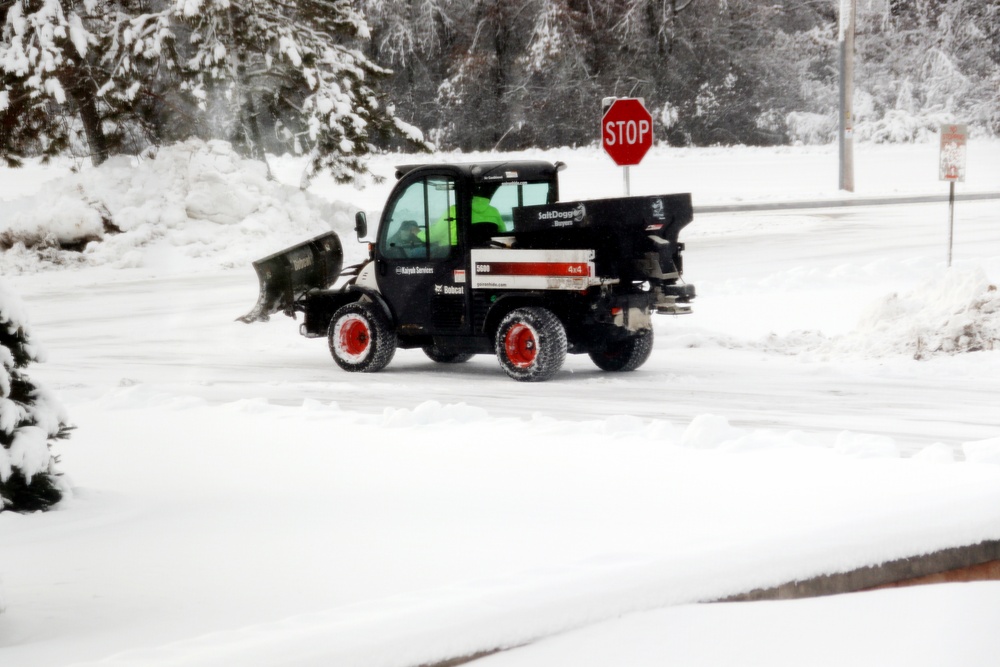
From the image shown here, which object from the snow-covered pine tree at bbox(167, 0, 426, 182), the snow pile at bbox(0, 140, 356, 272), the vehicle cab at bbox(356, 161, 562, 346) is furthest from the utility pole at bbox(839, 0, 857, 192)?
the vehicle cab at bbox(356, 161, 562, 346)

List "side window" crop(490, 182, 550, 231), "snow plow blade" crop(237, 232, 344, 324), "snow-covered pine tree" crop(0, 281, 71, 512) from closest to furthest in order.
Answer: "snow-covered pine tree" crop(0, 281, 71, 512) → "side window" crop(490, 182, 550, 231) → "snow plow blade" crop(237, 232, 344, 324)

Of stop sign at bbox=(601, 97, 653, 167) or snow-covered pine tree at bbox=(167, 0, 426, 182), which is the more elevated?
snow-covered pine tree at bbox=(167, 0, 426, 182)

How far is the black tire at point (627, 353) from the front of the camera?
12.1 m

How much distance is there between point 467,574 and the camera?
4.93 m

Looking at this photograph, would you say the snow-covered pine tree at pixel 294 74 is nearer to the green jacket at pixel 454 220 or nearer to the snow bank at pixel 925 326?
the green jacket at pixel 454 220

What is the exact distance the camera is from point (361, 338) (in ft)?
41.4

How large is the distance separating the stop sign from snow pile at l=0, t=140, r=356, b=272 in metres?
9.16

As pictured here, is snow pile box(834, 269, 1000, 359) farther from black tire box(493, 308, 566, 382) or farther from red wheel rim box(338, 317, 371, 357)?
red wheel rim box(338, 317, 371, 357)

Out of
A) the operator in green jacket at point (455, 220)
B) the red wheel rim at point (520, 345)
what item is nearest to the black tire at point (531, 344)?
the red wheel rim at point (520, 345)

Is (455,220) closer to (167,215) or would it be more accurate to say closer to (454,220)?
(454,220)

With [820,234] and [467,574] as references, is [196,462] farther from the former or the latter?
[820,234]

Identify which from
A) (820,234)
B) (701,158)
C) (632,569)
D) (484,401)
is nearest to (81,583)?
(632,569)

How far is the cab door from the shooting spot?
11688 mm

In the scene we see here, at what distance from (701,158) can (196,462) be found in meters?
36.0
